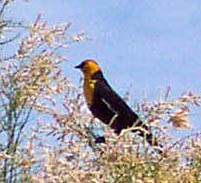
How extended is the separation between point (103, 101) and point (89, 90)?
25 cm

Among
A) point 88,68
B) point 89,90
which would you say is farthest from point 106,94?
point 88,68

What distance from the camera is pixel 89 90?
351 centimetres

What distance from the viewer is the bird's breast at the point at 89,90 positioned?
344 cm

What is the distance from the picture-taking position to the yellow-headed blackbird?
2937mm

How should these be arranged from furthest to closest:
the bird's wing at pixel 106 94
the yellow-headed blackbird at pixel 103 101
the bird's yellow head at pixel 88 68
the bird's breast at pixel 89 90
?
1. the bird's yellow head at pixel 88 68
2. the bird's breast at pixel 89 90
3. the bird's wing at pixel 106 94
4. the yellow-headed blackbird at pixel 103 101

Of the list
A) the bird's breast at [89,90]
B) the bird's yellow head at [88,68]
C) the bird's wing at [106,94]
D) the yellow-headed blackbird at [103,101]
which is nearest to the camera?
the yellow-headed blackbird at [103,101]

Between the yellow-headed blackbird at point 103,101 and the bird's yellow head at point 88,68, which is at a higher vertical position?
the bird's yellow head at point 88,68

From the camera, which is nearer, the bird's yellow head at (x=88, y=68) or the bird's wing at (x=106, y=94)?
the bird's wing at (x=106, y=94)

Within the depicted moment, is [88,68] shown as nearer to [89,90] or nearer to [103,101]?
[89,90]

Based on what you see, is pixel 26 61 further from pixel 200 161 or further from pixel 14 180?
pixel 200 161

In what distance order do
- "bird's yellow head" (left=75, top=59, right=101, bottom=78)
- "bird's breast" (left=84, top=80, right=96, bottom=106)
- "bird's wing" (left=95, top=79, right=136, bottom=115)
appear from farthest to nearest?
"bird's yellow head" (left=75, top=59, right=101, bottom=78) → "bird's breast" (left=84, top=80, right=96, bottom=106) → "bird's wing" (left=95, top=79, right=136, bottom=115)

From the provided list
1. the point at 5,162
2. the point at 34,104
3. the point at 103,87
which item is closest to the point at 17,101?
the point at 34,104

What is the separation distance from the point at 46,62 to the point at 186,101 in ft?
1.53

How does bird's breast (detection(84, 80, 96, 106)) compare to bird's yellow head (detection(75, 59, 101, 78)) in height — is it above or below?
below
